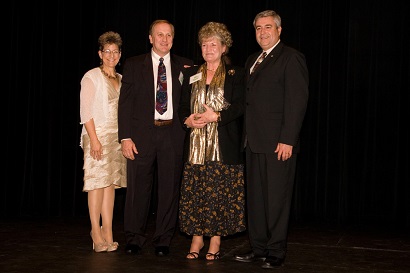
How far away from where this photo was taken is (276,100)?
11.9 feet

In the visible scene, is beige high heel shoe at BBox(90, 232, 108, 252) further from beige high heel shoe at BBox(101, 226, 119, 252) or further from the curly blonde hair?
the curly blonde hair

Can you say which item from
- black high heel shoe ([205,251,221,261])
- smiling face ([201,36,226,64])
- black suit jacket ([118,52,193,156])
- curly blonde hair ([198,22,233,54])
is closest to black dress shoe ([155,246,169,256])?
black high heel shoe ([205,251,221,261])

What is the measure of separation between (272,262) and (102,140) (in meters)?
1.44

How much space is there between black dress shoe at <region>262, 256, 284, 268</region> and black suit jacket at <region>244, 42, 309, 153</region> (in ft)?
2.17

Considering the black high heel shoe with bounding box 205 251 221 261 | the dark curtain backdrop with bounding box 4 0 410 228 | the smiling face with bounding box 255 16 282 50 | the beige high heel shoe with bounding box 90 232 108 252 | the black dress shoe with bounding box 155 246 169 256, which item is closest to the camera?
the smiling face with bounding box 255 16 282 50

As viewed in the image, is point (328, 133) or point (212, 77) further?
point (328, 133)

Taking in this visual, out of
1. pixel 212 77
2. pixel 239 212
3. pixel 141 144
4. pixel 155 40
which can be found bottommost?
pixel 239 212

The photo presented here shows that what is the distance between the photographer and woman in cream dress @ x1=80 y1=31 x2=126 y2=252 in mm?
4020

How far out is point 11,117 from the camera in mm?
6605

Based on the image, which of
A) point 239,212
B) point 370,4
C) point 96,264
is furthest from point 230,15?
point 96,264

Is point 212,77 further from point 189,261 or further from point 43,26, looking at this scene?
point 43,26

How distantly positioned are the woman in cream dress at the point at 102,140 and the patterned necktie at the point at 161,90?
33 centimetres

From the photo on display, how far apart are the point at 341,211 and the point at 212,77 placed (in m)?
2.75

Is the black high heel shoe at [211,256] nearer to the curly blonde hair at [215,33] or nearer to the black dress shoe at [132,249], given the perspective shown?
the black dress shoe at [132,249]
